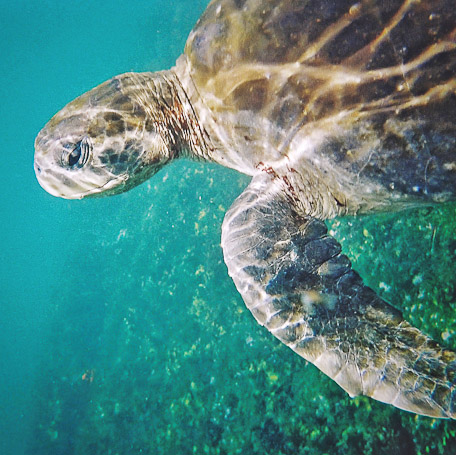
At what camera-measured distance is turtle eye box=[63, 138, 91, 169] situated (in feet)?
8.59

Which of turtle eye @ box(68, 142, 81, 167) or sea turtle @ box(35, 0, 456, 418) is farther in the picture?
turtle eye @ box(68, 142, 81, 167)

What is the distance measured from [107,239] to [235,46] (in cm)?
1120

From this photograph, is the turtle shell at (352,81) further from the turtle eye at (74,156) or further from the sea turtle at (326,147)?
the turtle eye at (74,156)

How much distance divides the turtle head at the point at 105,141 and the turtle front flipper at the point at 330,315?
1.15m

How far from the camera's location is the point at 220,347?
16.9ft

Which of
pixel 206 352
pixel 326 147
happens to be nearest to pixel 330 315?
pixel 326 147

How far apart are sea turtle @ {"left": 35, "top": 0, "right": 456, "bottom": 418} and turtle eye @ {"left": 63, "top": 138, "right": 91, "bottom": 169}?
0.03 ft

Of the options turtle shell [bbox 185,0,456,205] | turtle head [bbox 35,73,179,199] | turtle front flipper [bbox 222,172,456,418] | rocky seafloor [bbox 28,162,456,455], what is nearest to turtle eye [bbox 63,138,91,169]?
turtle head [bbox 35,73,179,199]

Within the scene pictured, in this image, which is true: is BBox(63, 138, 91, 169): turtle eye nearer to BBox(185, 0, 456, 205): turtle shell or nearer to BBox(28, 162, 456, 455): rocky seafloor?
BBox(185, 0, 456, 205): turtle shell

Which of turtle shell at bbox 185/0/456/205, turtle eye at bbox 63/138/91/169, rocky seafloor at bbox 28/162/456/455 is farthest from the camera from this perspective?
rocky seafloor at bbox 28/162/456/455

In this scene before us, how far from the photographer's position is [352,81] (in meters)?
1.71

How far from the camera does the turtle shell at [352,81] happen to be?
154 centimetres

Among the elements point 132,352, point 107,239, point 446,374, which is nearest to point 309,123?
point 446,374

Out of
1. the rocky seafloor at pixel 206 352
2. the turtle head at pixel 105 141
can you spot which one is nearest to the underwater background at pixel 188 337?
the rocky seafloor at pixel 206 352
